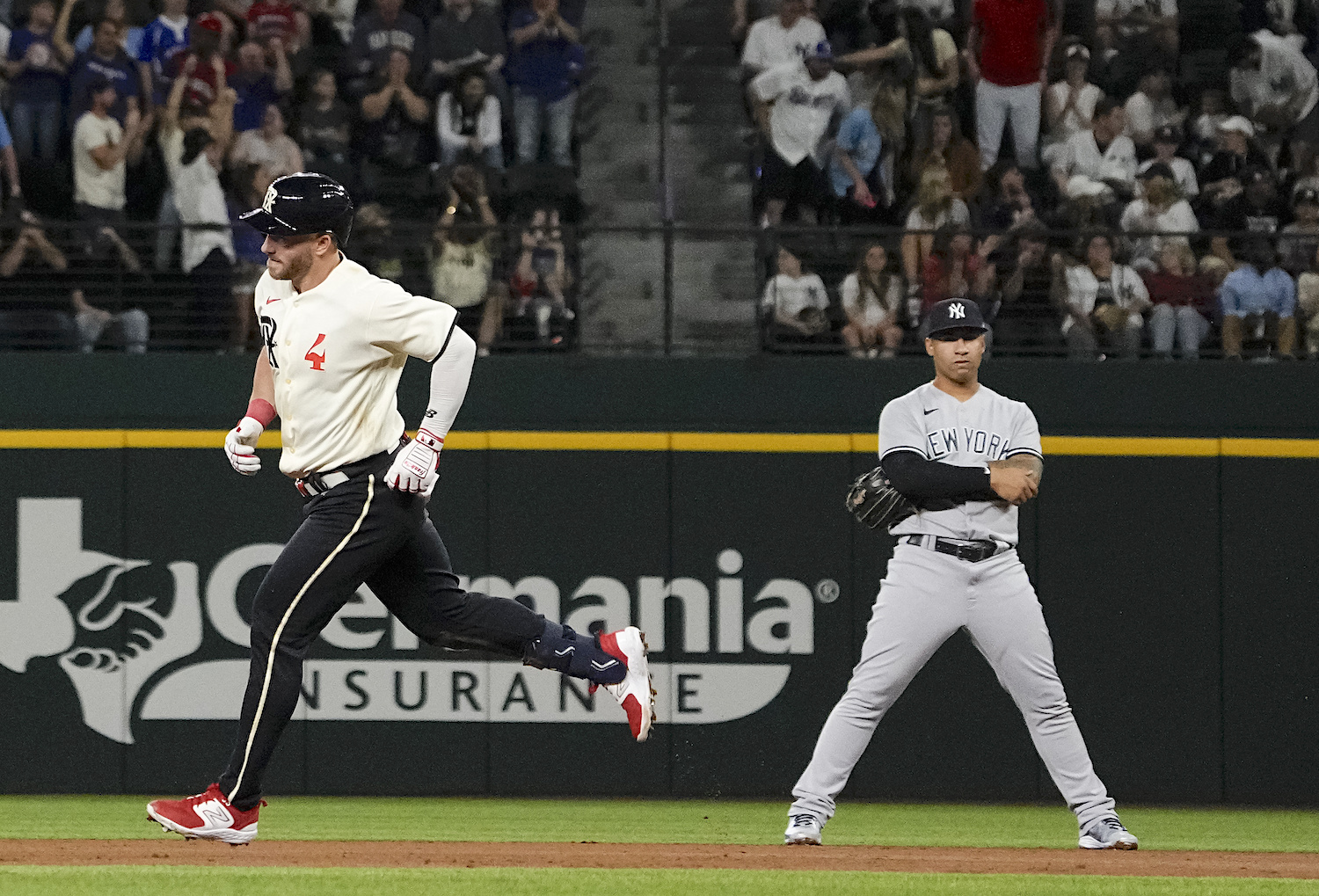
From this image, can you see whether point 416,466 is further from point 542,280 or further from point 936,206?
point 936,206

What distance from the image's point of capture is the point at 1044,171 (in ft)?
44.5

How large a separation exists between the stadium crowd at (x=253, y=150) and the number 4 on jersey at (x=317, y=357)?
514 centimetres

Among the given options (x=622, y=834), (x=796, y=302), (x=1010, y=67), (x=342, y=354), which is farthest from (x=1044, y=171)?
→ (x=342, y=354)

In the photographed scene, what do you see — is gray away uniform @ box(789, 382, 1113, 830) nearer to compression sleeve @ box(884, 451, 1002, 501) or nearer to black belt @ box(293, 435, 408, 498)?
compression sleeve @ box(884, 451, 1002, 501)

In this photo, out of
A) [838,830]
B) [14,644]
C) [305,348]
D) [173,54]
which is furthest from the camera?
[173,54]

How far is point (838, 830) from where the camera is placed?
371 inches

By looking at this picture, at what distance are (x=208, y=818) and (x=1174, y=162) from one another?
9497 mm

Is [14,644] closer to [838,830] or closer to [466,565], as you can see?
[466,565]

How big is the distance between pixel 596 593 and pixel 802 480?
4.66 ft

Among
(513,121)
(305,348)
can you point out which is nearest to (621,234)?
(513,121)

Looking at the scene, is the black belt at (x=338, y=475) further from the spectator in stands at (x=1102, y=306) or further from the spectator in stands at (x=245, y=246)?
the spectator in stands at (x=1102, y=306)

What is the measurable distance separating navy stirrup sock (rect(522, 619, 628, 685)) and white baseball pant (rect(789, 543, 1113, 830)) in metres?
1.04

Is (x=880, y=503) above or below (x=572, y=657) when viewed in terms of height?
above

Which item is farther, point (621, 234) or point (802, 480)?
point (621, 234)
